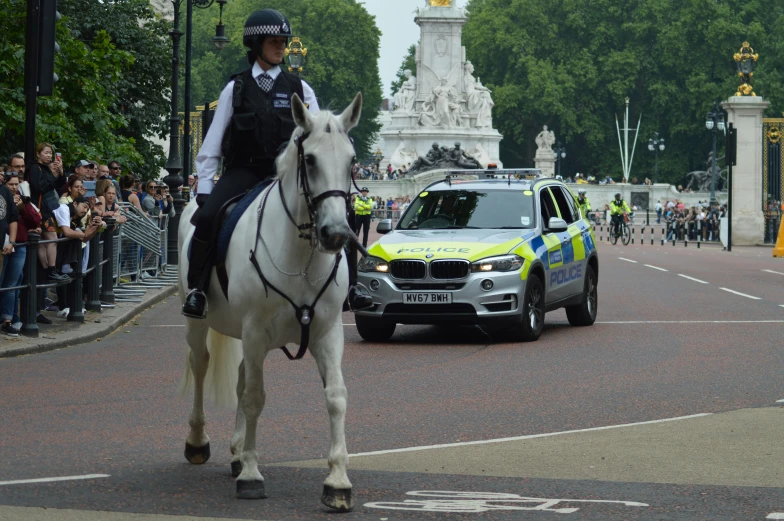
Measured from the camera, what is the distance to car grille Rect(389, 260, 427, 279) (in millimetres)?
16266

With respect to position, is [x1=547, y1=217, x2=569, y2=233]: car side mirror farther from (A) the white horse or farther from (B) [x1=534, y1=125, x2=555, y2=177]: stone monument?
(B) [x1=534, y1=125, x2=555, y2=177]: stone monument

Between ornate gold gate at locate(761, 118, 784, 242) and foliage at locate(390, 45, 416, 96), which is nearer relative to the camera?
ornate gold gate at locate(761, 118, 784, 242)

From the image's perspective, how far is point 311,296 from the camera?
7.52 meters

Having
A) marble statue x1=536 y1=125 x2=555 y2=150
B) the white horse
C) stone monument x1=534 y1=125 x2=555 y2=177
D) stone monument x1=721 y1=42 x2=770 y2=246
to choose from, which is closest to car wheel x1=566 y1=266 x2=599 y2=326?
the white horse

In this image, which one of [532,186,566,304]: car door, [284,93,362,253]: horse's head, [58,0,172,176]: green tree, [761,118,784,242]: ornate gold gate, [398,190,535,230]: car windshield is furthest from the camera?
[761,118,784,242]: ornate gold gate

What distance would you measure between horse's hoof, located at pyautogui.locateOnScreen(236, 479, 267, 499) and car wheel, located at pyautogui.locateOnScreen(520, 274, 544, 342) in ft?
29.8

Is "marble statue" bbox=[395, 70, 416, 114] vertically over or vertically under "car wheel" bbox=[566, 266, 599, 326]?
over

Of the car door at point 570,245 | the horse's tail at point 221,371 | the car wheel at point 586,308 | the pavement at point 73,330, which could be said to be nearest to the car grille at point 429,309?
the car door at point 570,245

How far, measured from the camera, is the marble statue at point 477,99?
98000 millimetres

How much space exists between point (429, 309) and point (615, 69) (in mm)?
93153

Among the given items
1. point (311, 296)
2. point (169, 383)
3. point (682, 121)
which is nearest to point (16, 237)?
point (169, 383)

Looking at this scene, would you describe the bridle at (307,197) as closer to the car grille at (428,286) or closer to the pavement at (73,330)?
the pavement at (73,330)

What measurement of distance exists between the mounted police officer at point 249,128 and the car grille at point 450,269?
7.69 metres

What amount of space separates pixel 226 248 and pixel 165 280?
1834 centimetres
